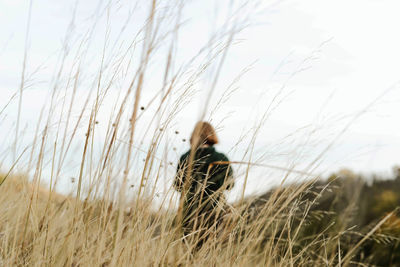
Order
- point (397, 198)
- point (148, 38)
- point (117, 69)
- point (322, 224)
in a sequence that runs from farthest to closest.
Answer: point (397, 198) < point (322, 224) < point (117, 69) < point (148, 38)

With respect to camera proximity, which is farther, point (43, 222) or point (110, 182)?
point (43, 222)

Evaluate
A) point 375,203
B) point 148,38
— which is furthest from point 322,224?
point 148,38

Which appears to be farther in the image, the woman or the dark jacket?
the dark jacket

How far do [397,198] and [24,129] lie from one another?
19.2 feet

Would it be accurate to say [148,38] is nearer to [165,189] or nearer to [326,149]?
[165,189]

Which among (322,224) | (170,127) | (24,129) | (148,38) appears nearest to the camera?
(148,38)

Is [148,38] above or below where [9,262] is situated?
above

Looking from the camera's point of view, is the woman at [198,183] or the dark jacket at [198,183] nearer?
the woman at [198,183]

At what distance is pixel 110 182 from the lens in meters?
1.40

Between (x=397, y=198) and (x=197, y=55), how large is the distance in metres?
5.87

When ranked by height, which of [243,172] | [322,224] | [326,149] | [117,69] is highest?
[117,69]

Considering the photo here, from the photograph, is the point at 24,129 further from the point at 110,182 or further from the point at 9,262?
the point at 110,182

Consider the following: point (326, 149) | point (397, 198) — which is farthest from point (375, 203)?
point (326, 149)

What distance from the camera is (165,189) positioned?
1.54 metres
